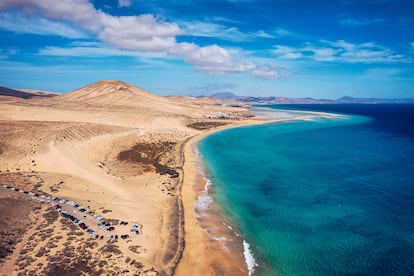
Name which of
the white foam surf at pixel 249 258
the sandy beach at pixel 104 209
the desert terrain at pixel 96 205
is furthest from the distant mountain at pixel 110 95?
the white foam surf at pixel 249 258

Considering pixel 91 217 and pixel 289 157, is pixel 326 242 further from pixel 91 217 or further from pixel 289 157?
pixel 289 157

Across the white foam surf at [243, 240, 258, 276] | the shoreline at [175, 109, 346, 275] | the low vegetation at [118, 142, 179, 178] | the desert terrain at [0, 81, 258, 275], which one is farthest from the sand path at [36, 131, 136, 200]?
the white foam surf at [243, 240, 258, 276]

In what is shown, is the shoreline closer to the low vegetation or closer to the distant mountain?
the low vegetation

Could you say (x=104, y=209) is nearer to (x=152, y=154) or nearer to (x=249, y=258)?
(x=249, y=258)

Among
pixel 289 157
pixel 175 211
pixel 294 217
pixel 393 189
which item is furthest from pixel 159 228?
pixel 289 157

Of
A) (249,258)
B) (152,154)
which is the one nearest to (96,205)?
(249,258)
